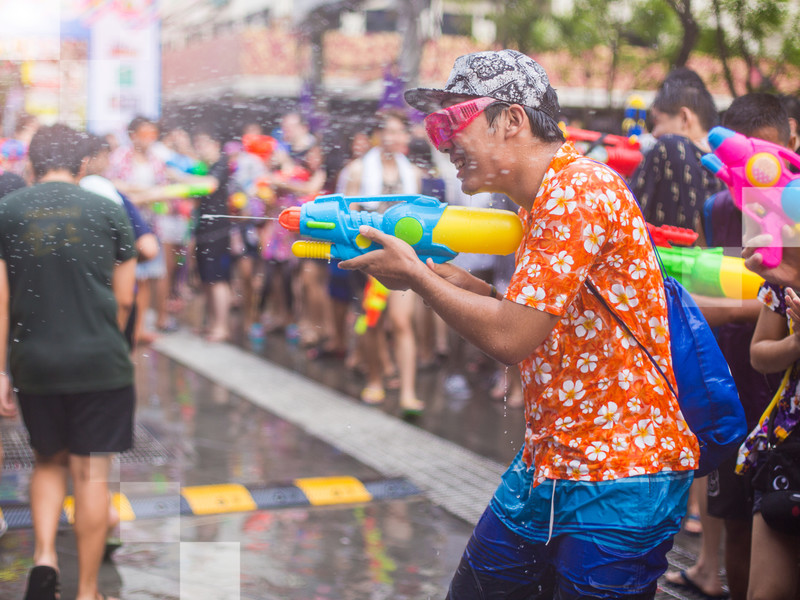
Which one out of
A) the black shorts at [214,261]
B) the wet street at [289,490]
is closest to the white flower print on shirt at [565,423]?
the wet street at [289,490]

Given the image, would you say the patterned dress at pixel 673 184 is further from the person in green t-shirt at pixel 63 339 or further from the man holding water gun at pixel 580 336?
the person in green t-shirt at pixel 63 339

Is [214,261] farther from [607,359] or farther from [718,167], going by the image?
[607,359]

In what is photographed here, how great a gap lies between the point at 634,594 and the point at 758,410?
5.32ft

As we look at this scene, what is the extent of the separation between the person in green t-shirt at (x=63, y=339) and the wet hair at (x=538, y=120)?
2.12 metres

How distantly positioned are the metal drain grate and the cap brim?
3871 mm

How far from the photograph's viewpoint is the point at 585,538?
7.32 ft

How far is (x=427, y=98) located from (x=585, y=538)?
3.65ft

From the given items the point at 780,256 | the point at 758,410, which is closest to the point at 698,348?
the point at 780,256

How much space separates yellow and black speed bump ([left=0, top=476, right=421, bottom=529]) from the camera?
487 centimetres

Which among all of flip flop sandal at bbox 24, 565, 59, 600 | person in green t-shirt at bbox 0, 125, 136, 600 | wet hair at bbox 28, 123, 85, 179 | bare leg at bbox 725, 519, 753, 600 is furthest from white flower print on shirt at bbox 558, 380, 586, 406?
wet hair at bbox 28, 123, 85, 179

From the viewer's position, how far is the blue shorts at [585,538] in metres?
2.21

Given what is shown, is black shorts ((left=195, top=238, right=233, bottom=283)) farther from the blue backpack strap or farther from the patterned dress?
the blue backpack strap

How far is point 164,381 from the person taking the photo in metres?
8.12

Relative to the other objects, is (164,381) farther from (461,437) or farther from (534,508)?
(534,508)
